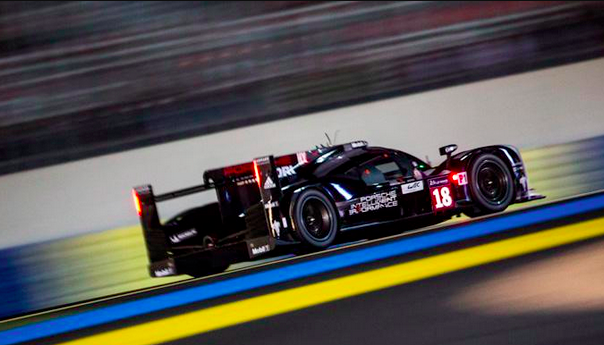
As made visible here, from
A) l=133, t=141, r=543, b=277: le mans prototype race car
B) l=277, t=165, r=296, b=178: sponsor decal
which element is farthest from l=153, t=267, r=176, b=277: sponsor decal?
l=277, t=165, r=296, b=178: sponsor decal

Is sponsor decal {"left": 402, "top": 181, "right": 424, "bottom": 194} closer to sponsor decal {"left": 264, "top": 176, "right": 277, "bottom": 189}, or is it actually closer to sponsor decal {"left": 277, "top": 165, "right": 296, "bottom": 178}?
sponsor decal {"left": 277, "top": 165, "right": 296, "bottom": 178}

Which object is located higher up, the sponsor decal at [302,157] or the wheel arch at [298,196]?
the sponsor decal at [302,157]

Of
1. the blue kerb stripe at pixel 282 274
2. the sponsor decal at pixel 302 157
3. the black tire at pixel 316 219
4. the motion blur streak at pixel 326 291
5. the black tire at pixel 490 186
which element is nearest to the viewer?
the motion blur streak at pixel 326 291

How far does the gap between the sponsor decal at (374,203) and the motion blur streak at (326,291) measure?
1511mm

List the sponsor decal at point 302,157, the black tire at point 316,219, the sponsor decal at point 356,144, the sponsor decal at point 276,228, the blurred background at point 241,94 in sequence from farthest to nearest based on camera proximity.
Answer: the blurred background at point 241,94, the sponsor decal at point 356,144, the sponsor decal at point 302,157, the black tire at point 316,219, the sponsor decal at point 276,228

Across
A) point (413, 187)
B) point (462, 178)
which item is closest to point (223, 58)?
point (413, 187)

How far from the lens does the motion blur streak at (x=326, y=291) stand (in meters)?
5.54

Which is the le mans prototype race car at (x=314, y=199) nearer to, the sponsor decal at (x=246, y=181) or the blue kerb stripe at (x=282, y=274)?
the sponsor decal at (x=246, y=181)

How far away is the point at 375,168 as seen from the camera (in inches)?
347

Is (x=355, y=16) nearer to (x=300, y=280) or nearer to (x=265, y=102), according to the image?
(x=265, y=102)

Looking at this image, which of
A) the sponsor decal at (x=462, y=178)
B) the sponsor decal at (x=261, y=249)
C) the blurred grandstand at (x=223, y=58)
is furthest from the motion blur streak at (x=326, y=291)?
the blurred grandstand at (x=223, y=58)

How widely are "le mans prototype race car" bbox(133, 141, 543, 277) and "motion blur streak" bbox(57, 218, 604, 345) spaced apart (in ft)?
4.81

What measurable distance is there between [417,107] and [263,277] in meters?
4.18

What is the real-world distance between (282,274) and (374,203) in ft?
4.64
